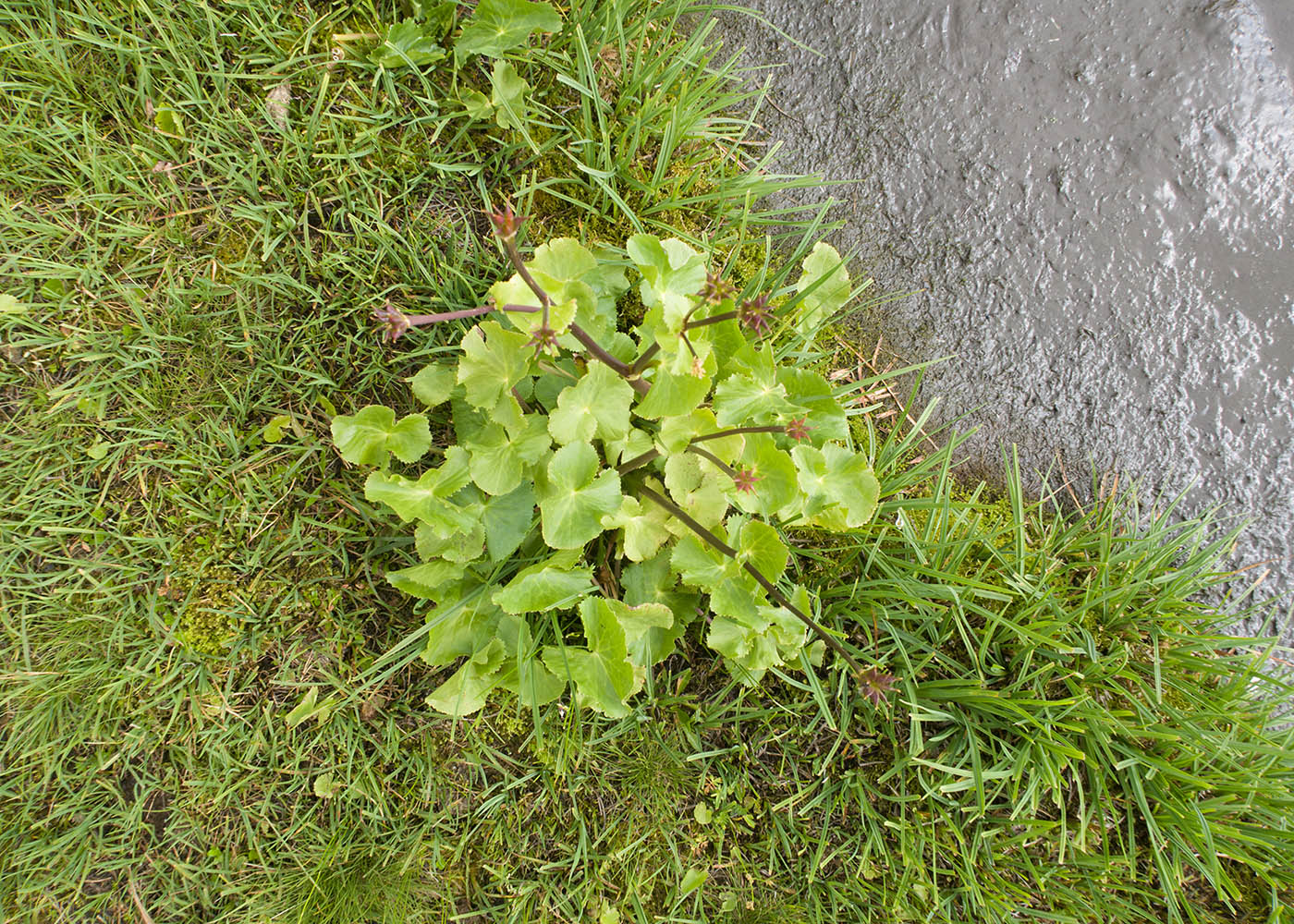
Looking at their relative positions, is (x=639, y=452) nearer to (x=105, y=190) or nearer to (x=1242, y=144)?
(x=105, y=190)

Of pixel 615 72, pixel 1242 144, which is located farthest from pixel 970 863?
pixel 615 72

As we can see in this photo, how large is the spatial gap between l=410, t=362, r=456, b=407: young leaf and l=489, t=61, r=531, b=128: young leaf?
2.64ft

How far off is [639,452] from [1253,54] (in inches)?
96.2

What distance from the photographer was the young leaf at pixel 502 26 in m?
2.12

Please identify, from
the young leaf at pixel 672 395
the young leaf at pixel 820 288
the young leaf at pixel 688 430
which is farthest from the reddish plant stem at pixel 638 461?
the young leaf at pixel 820 288

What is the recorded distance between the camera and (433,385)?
78.7 inches

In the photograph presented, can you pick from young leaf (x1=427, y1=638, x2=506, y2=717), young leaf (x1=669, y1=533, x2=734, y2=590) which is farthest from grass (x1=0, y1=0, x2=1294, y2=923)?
young leaf (x1=669, y1=533, x2=734, y2=590)

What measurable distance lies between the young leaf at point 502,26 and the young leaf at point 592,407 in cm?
109

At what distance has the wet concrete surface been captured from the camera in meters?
2.43

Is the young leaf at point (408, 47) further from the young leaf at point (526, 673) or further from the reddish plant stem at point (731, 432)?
the young leaf at point (526, 673)

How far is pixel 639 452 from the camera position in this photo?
6.38ft

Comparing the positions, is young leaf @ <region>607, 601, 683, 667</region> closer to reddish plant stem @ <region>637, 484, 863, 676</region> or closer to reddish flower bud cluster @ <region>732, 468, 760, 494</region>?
reddish plant stem @ <region>637, 484, 863, 676</region>

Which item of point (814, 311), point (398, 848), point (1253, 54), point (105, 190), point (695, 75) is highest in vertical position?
point (1253, 54)

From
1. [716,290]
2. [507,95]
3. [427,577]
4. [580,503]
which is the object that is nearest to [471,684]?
[427,577]
